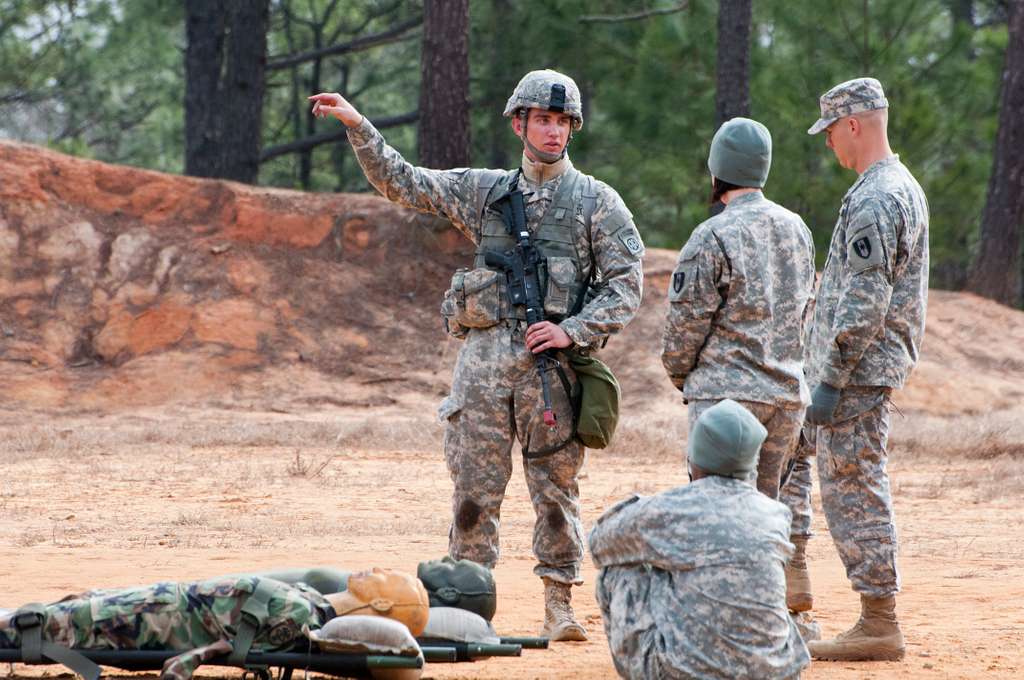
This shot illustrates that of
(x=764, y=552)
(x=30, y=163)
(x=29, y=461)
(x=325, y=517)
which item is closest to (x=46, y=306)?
(x=30, y=163)

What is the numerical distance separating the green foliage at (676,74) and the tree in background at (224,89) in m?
3.06

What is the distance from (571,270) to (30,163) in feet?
41.1

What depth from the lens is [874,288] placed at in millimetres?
5441

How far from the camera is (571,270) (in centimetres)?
580

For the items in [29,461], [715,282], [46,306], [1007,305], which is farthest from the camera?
[1007,305]

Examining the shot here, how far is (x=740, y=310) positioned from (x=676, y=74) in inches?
550

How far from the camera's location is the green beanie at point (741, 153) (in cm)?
546

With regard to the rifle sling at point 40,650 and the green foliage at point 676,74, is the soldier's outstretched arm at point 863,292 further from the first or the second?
the green foliage at point 676,74

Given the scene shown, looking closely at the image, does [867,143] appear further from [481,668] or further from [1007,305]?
[1007,305]

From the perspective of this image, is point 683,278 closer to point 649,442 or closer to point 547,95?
point 547,95

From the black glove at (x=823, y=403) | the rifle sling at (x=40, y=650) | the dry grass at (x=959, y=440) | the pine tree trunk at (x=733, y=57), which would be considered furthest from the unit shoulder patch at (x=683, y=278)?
the pine tree trunk at (x=733, y=57)

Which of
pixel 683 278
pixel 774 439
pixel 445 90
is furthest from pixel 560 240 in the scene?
pixel 445 90

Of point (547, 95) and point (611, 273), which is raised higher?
point (547, 95)

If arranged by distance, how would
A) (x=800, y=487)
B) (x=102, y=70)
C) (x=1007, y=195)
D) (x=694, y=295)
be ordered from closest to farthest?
(x=694, y=295) → (x=800, y=487) → (x=1007, y=195) → (x=102, y=70)
